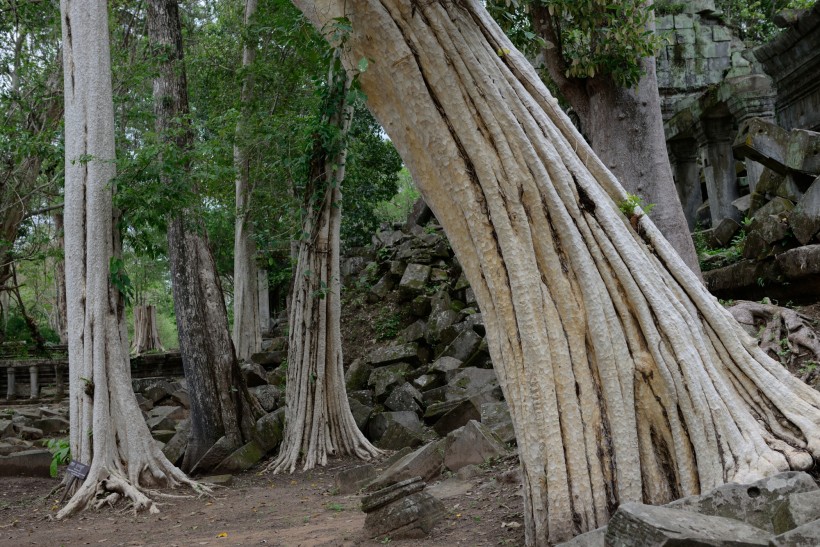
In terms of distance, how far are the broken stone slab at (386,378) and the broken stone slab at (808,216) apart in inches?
201

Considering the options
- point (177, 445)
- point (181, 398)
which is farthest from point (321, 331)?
point (181, 398)

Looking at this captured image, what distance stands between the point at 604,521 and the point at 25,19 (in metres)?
11.0

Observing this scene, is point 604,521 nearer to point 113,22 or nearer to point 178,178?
point 178,178

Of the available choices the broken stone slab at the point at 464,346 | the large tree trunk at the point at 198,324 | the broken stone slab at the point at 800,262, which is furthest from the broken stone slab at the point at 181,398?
the broken stone slab at the point at 800,262

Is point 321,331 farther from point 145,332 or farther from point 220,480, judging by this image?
point 145,332

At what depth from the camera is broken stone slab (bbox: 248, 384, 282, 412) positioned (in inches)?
362

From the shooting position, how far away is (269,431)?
8281 millimetres

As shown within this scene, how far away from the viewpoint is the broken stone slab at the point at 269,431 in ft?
26.9

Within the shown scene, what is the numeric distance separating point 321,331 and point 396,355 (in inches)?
103

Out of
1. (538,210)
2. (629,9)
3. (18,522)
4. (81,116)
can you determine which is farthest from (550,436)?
(81,116)

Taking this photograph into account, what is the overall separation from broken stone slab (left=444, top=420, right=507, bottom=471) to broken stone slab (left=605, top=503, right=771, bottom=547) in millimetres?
3003

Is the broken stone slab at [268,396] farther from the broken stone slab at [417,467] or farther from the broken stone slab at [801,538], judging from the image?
the broken stone slab at [801,538]

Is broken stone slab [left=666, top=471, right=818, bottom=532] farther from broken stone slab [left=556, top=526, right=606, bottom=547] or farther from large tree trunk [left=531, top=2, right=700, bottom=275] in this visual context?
large tree trunk [left=531, top=2, right=700, bottom=275]

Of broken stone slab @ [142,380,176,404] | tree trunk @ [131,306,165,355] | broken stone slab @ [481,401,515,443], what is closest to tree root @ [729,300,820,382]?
broken stone slab @ [481,401,515,443]
